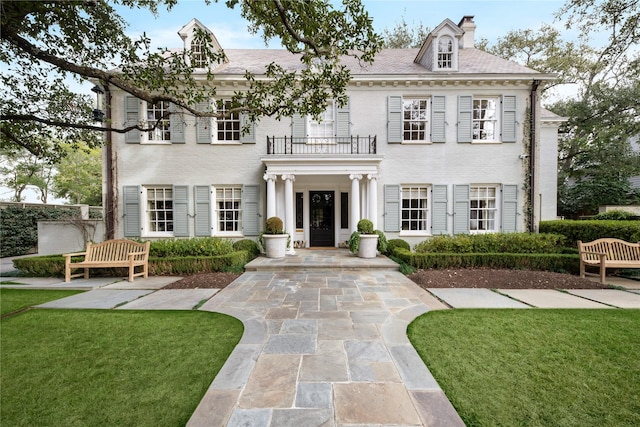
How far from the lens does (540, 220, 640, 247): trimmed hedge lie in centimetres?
694

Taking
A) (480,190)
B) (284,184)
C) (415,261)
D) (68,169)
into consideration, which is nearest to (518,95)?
(480,190)

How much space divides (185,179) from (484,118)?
41.2ft

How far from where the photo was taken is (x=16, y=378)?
249cm

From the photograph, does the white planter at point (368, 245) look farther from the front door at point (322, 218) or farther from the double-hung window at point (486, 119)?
the double-hung window at point (486, 119)

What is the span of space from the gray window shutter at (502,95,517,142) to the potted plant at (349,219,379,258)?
685cm

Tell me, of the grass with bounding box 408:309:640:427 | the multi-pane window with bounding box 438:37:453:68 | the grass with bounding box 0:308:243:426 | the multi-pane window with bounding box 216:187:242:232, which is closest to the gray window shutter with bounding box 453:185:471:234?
the multi-pane window with bounding box 438:37:453:68

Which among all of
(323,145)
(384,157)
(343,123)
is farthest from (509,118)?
(323,145)

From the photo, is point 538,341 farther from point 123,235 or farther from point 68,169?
point 68,169

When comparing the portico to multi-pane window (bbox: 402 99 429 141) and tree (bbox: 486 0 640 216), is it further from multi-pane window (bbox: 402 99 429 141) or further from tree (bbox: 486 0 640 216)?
tree (bbox: 486 0 640 216)

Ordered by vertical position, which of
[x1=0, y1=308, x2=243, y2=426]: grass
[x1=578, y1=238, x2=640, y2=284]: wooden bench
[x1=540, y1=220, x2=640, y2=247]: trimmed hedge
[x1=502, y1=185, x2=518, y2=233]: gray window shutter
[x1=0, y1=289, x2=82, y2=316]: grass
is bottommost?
[x1=0, y1=289, x2=82, y2=316]: grass

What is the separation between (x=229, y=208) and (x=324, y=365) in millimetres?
8779

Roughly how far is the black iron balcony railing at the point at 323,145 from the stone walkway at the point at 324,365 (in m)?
6.23

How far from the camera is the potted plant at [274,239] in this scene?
8664 mm

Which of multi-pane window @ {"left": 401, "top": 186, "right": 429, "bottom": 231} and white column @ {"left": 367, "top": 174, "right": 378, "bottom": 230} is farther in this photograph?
multi-pane window @ {"left": 401, "top": 186, "right": 429, "bottom": 231}
